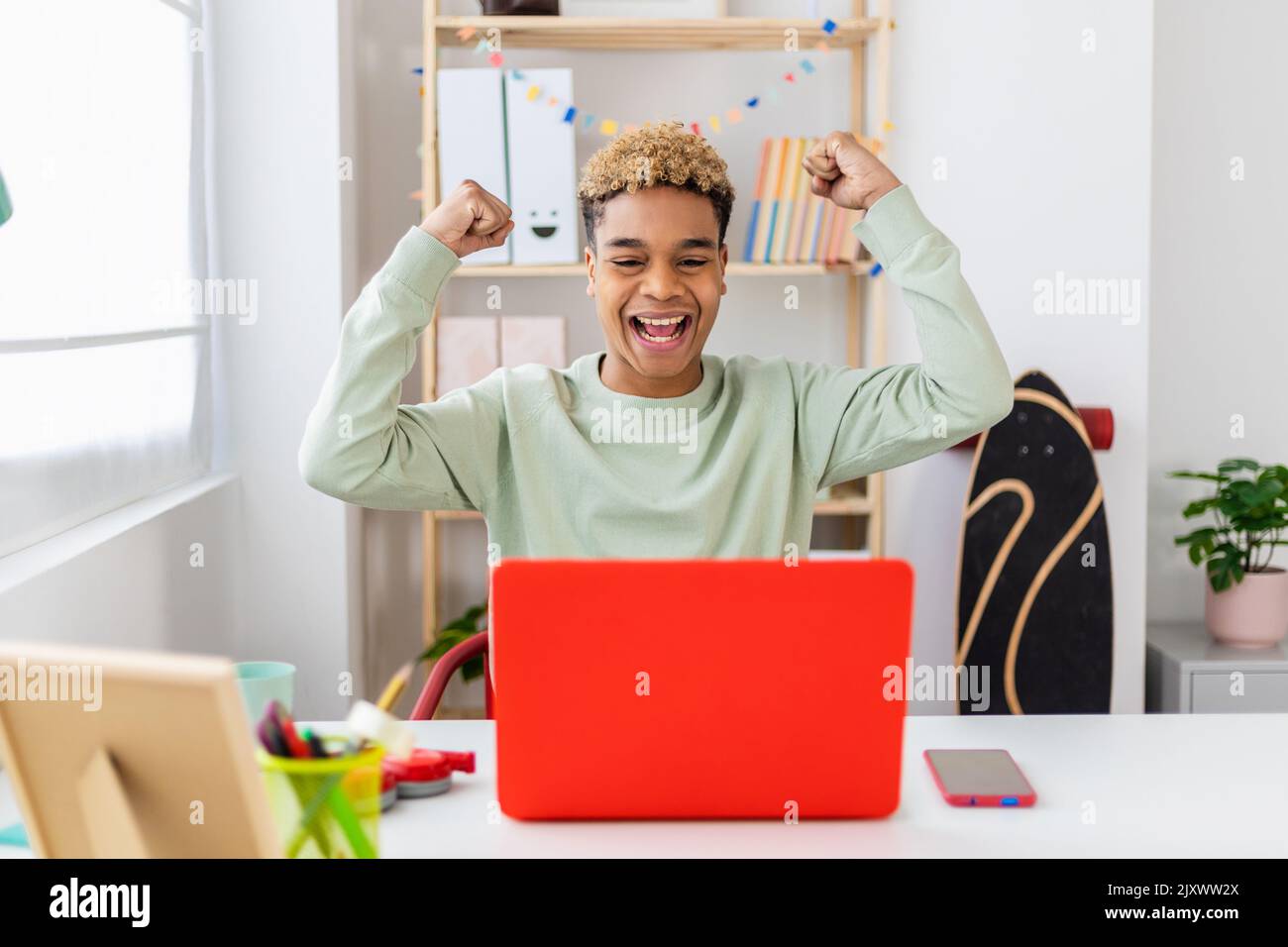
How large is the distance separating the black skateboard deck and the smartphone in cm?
153

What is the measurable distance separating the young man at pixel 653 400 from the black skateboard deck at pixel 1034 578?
1066 millimetres

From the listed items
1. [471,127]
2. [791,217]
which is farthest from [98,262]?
[791,217]

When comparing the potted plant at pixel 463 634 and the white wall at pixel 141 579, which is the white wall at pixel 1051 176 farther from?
the white wall at pixel 141 579

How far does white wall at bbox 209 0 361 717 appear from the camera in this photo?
Answer: 293cm

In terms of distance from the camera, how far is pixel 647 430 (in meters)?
1.85

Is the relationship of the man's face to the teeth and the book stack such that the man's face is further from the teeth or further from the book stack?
the book stack

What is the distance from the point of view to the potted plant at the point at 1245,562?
119 inches

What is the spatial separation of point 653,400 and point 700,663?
834mm

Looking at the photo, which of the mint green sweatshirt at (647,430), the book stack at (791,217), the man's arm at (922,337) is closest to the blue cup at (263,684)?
the mint green sweatshirt at (647,430)

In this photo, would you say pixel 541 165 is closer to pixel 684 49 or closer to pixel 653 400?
pixel 684 49

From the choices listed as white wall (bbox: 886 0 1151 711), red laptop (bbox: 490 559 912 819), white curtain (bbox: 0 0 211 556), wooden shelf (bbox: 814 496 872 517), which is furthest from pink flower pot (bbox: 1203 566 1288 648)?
white curtain (bbox: 0 0 211 556)

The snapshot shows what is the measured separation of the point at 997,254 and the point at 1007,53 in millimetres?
481
